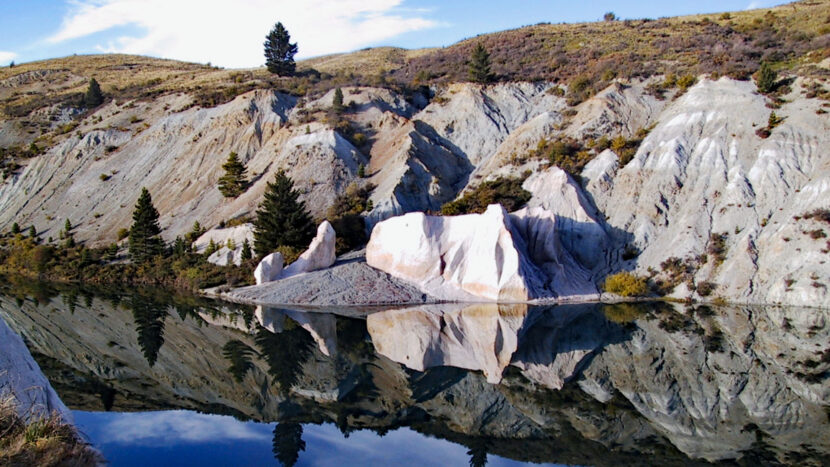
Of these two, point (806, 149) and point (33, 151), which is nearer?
point (806, 149)

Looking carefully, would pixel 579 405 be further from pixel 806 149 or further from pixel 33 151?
pixel 33 151

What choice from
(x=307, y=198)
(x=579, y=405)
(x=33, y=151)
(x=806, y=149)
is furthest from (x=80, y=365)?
(x=33, y=151)

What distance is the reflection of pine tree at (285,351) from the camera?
53.1 feet

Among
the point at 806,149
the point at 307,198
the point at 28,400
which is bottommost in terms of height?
the point at 28,400

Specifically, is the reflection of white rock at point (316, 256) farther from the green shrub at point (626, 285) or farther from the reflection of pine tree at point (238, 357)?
the green shrub at point (626, 285)

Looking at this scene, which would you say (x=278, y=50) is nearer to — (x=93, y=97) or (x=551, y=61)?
(x=93, y=97)

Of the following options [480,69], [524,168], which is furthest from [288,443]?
[480,69]

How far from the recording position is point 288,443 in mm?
11445

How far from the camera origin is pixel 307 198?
45125 mm

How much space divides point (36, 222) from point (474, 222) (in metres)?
44.9

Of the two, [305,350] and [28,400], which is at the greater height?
[28,400]

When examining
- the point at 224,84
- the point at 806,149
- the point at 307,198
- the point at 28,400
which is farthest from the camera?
the point at 224,84

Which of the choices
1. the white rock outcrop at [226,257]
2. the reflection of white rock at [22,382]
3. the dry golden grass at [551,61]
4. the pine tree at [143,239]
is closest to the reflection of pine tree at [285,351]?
the reflection of white rock at [22,382]

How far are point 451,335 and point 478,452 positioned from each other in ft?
34.7
